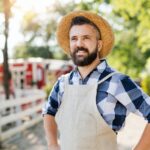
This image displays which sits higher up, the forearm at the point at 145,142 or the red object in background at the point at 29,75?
the forearm at the point at 145,142

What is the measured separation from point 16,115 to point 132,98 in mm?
9886

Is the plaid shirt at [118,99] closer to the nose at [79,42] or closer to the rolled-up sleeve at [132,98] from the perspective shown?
the rolled-up sleeve at [132,98]

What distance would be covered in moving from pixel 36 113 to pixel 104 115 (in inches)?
513

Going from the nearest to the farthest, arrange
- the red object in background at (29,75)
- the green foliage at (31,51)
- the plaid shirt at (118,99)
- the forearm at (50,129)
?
the plaid shirt at (118,99), the forearm at (50,129), the red object in background at (29,75), the green foliage at (31,51)

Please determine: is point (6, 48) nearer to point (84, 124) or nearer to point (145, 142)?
point (84, 124)

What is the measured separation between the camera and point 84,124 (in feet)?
11.5

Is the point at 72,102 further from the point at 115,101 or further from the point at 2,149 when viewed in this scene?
the point at 2,149

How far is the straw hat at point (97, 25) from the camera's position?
369 cm

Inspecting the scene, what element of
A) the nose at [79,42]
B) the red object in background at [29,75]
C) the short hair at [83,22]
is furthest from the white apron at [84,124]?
the red object in background at [29,75]

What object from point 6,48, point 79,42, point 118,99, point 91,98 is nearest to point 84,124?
point 91,98

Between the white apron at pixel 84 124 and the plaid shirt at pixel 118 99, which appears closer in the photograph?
the plaid shirt at pixel 118 99

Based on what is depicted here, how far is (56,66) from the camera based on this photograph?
4159 cm

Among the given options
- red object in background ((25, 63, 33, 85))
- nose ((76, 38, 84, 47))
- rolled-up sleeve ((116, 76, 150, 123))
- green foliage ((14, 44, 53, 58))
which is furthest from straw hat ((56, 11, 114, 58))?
green foliage ((14, 44, 53, 58))

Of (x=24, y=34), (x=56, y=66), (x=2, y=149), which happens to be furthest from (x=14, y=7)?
(x=24, y=34)
